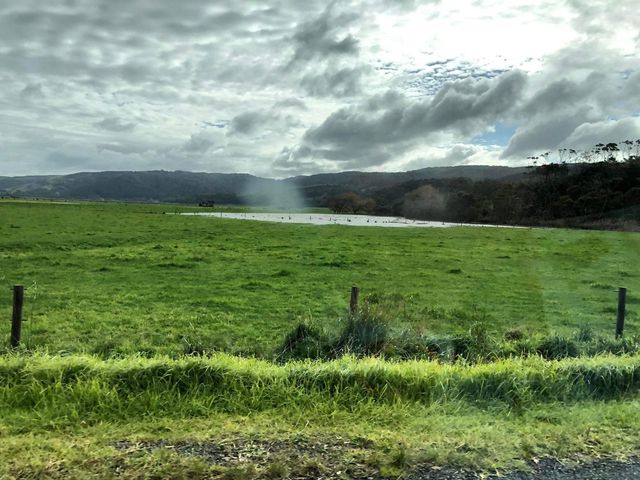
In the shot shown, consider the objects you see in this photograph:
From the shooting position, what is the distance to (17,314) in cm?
919

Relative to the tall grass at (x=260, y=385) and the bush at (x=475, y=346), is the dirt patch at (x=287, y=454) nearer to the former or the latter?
the tall grass at (x=260, y=385)

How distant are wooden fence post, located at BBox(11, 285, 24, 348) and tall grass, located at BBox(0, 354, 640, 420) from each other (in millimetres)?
2115

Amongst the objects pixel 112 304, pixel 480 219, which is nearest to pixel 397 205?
pixel 480 219

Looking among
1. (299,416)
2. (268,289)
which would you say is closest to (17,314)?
(299,416)

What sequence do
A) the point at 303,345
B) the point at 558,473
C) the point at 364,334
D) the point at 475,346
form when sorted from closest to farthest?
1. the point at 558,473
2. the point at 364,334
3. the point at 303,345
4. the point at 475,346

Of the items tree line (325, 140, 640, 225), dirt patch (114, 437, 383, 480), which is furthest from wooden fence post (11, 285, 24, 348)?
tree line (325, 140, 640, 225)

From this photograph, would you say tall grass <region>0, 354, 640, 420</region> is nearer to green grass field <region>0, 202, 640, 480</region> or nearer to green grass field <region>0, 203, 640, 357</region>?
green grass field <region>0, 202, 640, 480</region>

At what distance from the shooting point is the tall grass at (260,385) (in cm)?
619

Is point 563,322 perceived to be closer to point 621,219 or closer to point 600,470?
point 600,470

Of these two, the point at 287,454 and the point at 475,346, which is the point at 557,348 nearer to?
the point at 475,346

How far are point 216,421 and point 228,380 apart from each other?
1.02 m

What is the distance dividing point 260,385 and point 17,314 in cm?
544

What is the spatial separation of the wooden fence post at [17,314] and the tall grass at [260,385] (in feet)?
6.94

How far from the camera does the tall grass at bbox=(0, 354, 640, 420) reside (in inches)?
244
